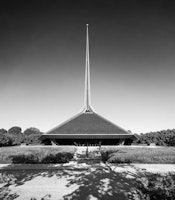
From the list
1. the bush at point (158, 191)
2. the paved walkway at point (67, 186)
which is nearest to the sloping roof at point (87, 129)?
the paved walkway at point (67, 186)

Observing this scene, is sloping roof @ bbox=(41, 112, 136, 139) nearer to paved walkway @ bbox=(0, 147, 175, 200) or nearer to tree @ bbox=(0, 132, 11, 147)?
tree @ bbox=(0, 132, 11, 147)

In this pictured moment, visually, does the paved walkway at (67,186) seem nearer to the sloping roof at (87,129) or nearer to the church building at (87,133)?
the church building at (87,133)

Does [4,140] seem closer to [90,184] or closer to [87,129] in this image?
[87,129]

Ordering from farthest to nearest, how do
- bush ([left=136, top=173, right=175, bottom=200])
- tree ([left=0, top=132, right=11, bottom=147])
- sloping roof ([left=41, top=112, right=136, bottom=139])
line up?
tree ([left=0, top=132, right=11, bottom=147]) → sloping roof ([left=41, top=112, right=136, bottom=139]) → bush ([left=136, top=173, right=175, bottom=200])

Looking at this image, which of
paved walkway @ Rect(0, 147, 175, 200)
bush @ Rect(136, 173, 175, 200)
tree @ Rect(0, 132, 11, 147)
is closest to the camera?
bush @ Rect(136, 173, 175, 200)

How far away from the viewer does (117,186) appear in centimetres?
564

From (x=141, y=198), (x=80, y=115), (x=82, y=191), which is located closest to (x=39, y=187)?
(x=82, y=191)

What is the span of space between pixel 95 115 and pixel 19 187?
24.7 metres

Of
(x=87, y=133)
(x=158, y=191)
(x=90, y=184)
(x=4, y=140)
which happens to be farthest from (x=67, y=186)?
(x=4, y=140)

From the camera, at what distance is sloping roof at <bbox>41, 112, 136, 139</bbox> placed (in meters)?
23.2

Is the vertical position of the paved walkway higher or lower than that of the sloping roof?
higher

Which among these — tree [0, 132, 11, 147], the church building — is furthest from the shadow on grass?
tree [0, 132, 11, 147]

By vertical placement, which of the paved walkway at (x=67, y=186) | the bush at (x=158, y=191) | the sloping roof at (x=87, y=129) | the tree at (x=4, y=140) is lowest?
the tree at (x=4, y=140)

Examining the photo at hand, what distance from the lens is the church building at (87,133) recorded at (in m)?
23.3
